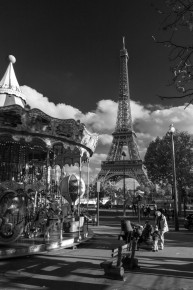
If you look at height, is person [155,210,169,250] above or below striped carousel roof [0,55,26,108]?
below

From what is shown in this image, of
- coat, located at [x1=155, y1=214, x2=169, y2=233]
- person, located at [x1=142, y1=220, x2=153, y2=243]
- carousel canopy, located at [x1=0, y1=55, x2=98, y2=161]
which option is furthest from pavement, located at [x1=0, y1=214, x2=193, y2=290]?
carousel canopy, located at [x1=0, y1=55, x2=98, y2=161]

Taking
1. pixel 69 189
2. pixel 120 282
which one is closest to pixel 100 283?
pixel 120 282

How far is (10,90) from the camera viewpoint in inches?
672

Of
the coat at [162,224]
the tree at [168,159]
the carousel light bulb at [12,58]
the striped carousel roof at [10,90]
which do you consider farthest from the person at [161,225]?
the tree at [168,159]

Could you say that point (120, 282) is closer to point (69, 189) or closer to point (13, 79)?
point (69, 189)

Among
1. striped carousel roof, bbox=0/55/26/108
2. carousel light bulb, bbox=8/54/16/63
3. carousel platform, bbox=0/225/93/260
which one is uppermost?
carousel light bulb, bbox=8/54/16/63

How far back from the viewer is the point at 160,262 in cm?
876

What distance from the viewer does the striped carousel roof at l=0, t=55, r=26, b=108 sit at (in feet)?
55.1

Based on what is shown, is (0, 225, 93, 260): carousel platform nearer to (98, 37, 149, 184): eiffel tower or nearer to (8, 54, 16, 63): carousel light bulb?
(8, 54, 16, 63): carousel light bulb

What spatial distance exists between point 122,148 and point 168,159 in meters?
48.9

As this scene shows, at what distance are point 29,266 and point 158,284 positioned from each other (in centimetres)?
364

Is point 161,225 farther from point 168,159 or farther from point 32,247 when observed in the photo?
point 168,159

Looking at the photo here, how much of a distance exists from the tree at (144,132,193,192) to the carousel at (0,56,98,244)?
23.7 metres

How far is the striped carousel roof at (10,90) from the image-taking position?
16.8 m
